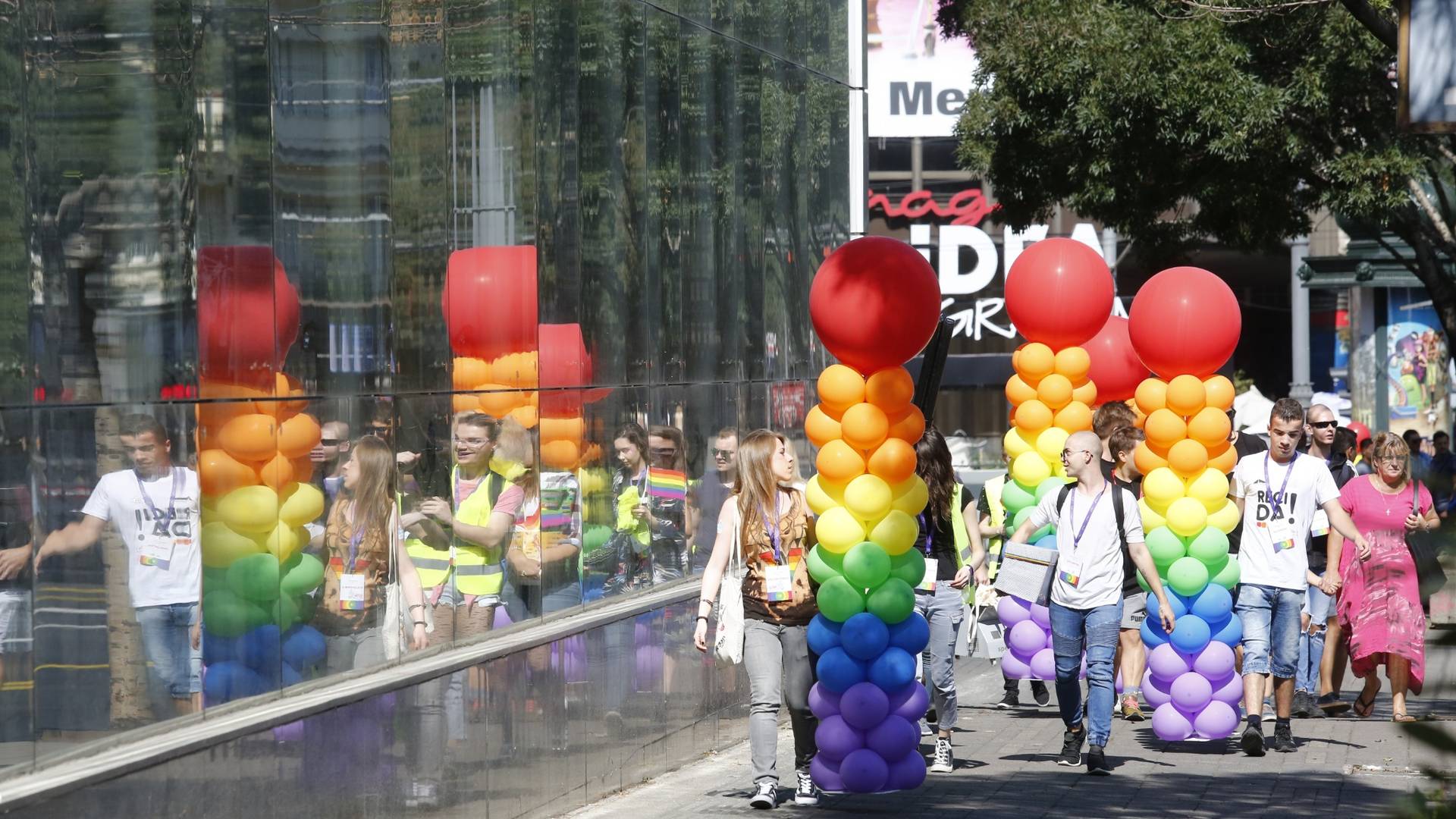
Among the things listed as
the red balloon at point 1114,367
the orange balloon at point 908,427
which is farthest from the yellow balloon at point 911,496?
the red balloon at point 1114,367

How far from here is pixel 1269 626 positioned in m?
10.4

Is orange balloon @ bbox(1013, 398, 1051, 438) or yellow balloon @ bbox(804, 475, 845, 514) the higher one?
orange balloon @ bbox(1013, 398, 1051, 438)

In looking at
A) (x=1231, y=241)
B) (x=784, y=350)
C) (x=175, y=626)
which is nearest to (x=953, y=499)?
(x=784, y=350)

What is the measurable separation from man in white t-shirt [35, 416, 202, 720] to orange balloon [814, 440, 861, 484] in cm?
340

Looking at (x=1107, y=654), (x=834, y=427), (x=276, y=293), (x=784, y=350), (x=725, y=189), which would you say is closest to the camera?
(x=276, y=293)

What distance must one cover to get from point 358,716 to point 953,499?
4481mm

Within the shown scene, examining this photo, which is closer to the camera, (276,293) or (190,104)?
(190,104)

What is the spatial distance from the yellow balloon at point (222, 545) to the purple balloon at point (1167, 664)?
577cm

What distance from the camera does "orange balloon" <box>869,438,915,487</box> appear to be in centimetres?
856

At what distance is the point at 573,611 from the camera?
888 cm

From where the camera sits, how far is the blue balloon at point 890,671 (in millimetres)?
8430

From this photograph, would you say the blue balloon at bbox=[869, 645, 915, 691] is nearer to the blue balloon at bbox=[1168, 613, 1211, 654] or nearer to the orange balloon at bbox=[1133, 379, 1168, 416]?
the blue balloon at bbox=[1168, 613, 1211, 654]

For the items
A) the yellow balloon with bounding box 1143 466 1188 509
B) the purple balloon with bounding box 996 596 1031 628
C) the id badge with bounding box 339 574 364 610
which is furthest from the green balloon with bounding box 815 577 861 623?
the purple balloon with bounding box 996 596 1031 628

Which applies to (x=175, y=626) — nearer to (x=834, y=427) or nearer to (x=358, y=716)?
(x=358, y=716)
